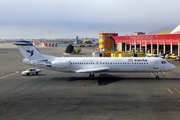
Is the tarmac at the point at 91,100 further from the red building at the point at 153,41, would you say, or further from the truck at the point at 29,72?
the red building at the point at 153,41

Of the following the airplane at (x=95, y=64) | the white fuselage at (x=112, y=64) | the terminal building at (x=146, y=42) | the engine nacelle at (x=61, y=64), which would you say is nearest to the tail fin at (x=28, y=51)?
the airplane at (x=95, y=64)

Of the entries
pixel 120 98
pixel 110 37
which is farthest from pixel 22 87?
pixel 110 37

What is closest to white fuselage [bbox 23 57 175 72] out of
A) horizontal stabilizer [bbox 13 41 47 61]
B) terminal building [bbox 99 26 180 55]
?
horizontal stabilizer [bbox 13 41 47 61]

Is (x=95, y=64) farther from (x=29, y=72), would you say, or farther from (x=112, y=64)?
(x=29, y=72)

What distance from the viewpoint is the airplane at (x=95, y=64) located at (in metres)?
33.8

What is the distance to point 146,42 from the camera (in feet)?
260

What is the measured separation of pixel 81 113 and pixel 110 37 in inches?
3110

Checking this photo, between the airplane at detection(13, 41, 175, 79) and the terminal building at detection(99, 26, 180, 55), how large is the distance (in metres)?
37.6

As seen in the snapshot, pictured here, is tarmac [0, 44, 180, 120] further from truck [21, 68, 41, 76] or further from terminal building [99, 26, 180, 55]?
terminal building [99, 26, 180, 55]

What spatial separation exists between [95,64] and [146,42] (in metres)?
50.2

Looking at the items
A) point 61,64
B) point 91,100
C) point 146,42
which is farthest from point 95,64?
point 146,42

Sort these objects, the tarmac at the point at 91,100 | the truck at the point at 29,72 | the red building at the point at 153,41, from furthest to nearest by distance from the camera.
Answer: the red building at the point at 153,41 < the truck at the point at 29,72 < the tarmac at the point at 91,100

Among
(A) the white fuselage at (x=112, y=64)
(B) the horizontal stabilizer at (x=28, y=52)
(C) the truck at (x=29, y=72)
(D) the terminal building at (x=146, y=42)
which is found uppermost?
(D) the terminal building at (x=146, y=42)

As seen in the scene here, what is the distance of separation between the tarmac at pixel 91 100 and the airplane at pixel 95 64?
7.82ft
